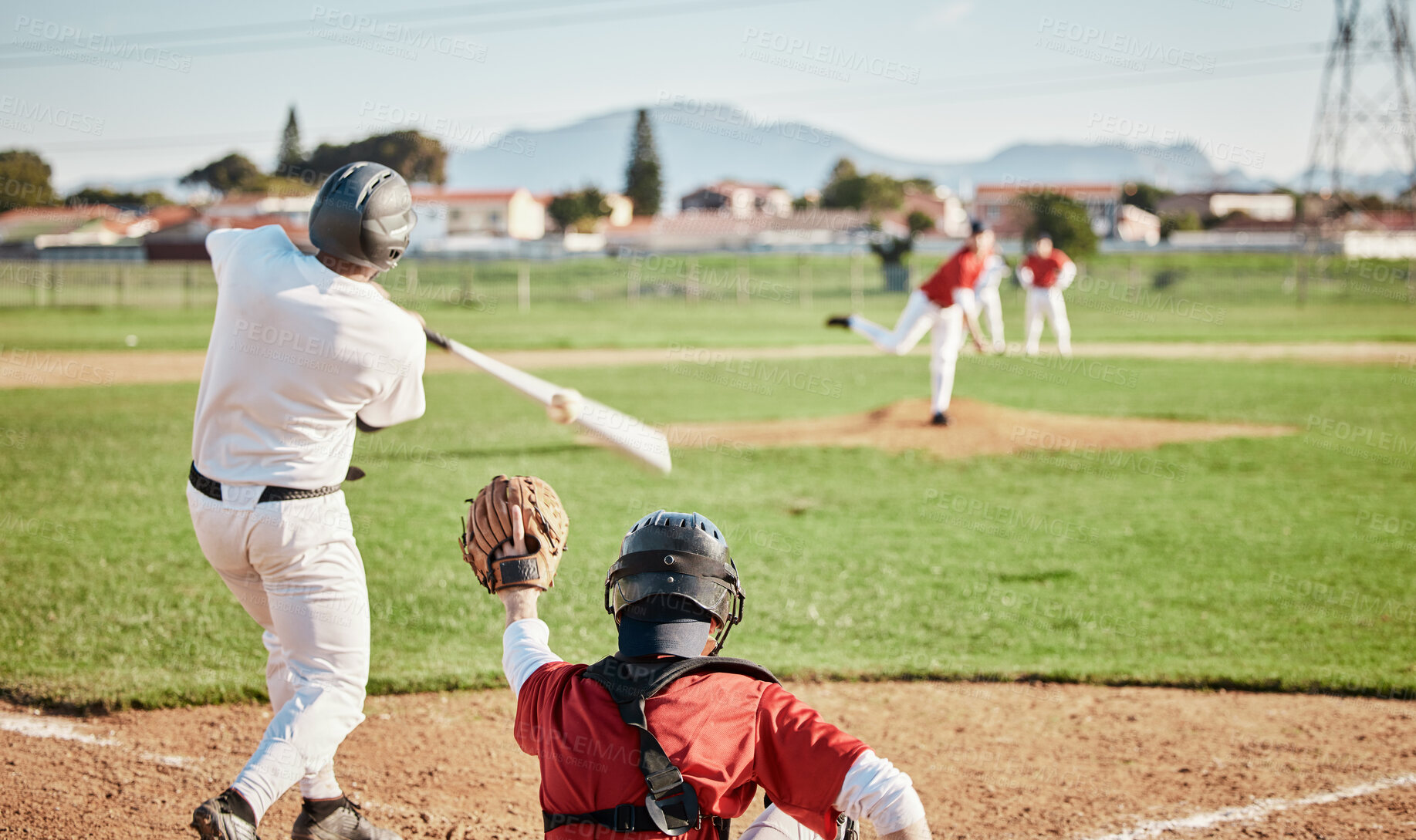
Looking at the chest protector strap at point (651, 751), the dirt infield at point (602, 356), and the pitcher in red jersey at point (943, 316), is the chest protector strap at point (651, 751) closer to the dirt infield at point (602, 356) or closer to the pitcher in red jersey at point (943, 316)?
the pitcher in red jersey at point (943, 316)

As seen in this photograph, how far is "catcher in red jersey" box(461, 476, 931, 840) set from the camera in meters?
2.30

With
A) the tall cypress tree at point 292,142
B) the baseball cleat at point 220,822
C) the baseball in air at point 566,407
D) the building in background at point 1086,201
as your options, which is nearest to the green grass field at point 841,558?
the baseball cleat at point 220,822

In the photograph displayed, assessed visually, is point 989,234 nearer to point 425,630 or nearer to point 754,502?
point 754,502

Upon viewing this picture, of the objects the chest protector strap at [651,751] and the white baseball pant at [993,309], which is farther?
the white baseball pant at [993,309]

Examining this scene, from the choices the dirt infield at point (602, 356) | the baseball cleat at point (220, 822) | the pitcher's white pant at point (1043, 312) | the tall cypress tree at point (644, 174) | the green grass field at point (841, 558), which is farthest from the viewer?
the tall cypress tree at point (644, 174)

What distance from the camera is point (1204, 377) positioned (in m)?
20.0

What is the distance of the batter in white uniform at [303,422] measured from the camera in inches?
131

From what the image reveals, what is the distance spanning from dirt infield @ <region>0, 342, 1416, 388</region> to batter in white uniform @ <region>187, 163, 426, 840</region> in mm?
16895

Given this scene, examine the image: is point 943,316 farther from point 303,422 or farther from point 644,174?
point 644,174

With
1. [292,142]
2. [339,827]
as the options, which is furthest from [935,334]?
[292,142]

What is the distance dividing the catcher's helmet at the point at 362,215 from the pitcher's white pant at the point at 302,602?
2.74ft

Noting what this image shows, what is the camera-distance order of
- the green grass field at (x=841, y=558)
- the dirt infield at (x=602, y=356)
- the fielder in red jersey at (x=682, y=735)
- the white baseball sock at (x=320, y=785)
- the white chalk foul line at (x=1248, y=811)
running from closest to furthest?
the fielder in red jersey at (x=682, y=735) → the white baseball sock at (x=320, y=785) → the white chalk foul line at (x=1248, y=811) → the green grass field at (x=841, y=558) → the dirt infield at (x=602, y=356)

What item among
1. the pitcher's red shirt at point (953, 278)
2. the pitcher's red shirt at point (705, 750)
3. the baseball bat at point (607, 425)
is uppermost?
the pitcher's red shirt at point (953, 278)

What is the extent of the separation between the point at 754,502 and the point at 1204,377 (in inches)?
528
